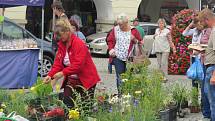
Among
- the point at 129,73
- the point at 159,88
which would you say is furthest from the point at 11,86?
the point at 159,88

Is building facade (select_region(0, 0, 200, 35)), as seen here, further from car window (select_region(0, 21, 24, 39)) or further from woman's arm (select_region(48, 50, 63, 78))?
woman's arm (select_region(48, 50, 63, 78))

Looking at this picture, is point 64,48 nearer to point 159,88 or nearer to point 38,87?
point 38,87

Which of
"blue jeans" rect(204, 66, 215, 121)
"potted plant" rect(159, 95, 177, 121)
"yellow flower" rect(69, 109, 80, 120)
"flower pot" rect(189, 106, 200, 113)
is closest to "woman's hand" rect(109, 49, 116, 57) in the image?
"potted plant" rect(159, 95, 177, 121)

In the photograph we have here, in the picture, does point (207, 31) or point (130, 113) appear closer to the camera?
point (130, 113)

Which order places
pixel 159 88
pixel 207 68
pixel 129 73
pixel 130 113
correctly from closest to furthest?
pixel 130 113 < pixel 207 68 < pixel 159 88 < pixel 129 73

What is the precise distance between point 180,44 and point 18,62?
5.74 metres

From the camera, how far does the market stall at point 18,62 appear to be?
998 centimetres

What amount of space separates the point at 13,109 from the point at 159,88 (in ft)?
7.65

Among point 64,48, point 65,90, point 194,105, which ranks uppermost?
point 64,48

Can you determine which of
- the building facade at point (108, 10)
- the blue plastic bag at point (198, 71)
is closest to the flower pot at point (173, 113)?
the blue plastic bag at point (198, 71)

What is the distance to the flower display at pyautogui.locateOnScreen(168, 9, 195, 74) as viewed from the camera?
46.4ft

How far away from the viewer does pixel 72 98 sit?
6398mm

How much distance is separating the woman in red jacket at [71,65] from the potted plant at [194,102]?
236cm

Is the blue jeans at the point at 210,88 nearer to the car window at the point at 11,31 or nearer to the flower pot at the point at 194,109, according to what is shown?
the flower pot at the point at 194,109
